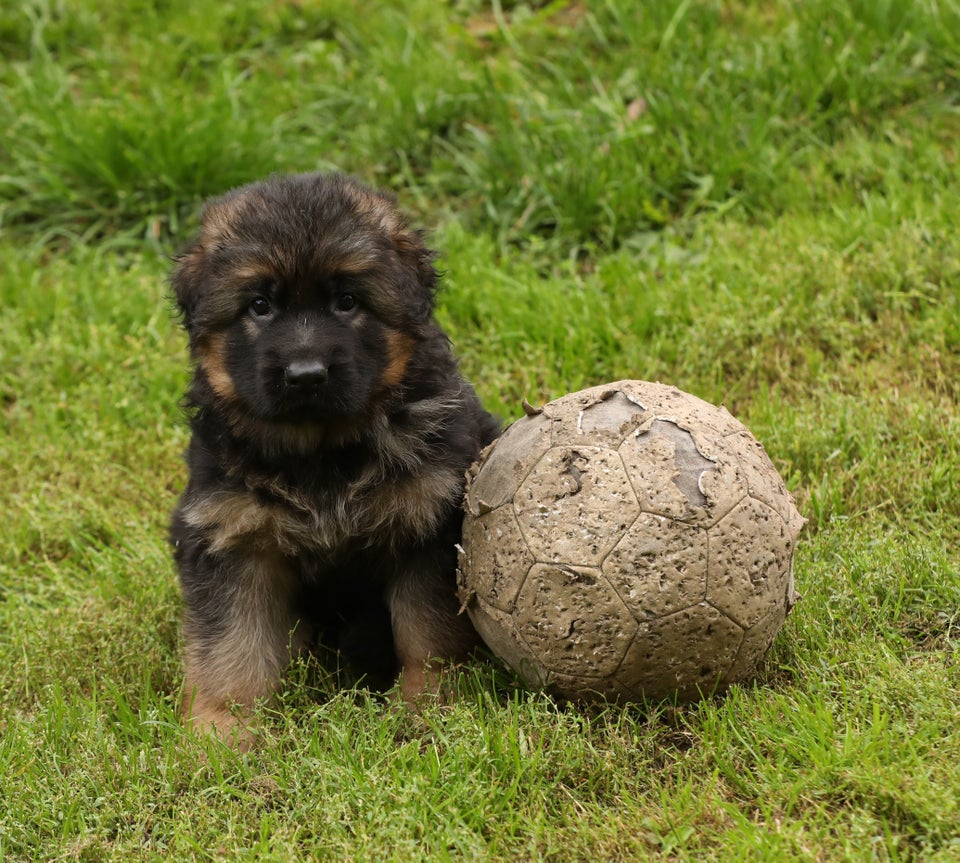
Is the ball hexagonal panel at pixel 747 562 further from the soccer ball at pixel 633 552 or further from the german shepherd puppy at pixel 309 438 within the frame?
the german shepherd puppy at pixel 309 438

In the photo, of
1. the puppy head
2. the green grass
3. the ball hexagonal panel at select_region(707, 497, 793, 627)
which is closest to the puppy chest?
the puppy head

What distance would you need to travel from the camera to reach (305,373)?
11.2 ft

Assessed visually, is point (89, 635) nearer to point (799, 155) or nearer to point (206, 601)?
point (206, 601)

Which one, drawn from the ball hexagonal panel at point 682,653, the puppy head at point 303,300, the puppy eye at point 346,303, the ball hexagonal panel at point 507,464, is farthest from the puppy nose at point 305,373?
the ball hexagonal panel at point 682,653

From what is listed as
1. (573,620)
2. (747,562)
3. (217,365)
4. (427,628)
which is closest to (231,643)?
(427,628)

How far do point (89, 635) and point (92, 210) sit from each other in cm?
325

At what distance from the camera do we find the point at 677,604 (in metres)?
3.25

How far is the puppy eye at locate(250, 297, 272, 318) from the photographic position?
3.58m

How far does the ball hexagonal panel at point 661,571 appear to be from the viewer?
3250 millimetres

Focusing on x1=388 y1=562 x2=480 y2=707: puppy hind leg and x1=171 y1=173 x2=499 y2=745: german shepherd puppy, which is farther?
x1=388 y1=562 x2=480 y2=707: puppy hind leg

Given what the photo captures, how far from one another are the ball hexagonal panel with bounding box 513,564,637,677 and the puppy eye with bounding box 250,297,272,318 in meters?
1.03

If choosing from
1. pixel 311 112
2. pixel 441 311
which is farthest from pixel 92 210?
pixel 441 311

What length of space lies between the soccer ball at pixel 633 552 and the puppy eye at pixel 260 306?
78 cm

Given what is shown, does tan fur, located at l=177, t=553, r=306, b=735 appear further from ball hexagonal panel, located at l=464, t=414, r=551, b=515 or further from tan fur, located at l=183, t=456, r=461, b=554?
ball hexagonal panel, located at l=464, t=414, r=551, b=515
